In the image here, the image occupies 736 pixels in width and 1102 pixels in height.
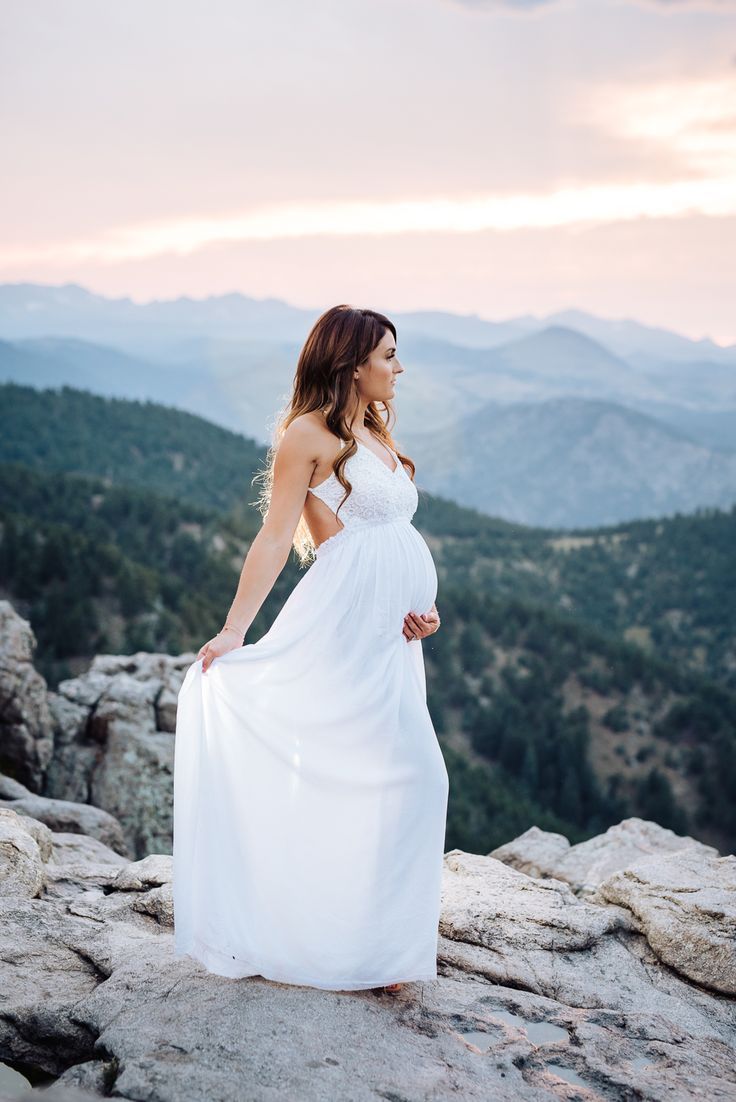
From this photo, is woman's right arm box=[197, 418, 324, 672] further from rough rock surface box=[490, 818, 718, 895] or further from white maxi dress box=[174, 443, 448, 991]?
rough rock surface box=[490, 818, 718, 895]

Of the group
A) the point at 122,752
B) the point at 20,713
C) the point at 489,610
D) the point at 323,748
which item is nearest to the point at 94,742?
the point at 122,752

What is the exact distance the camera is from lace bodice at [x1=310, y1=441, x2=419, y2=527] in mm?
3904

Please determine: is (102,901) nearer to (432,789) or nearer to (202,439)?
(432,789)

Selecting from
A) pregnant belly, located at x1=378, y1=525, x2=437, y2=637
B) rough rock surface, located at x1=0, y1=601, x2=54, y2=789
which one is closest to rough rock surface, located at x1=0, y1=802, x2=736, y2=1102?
pregnant belly, located at x1=378, y1=525, x2=437, y2=637

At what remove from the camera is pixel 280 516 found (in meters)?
3.88

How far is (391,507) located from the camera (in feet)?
13.1

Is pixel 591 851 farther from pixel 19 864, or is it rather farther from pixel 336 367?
pixel 336 367

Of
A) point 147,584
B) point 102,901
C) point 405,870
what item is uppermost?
point 405,870

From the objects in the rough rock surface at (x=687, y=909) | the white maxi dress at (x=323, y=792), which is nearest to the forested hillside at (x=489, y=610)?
the rough rock surface at (x=687, y=909)

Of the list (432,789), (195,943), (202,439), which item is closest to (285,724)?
(432,789)

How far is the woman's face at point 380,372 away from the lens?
398cm

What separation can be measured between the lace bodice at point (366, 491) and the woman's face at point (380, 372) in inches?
9.3

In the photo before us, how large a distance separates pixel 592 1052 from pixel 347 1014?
935mm

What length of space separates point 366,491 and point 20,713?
5967mm
